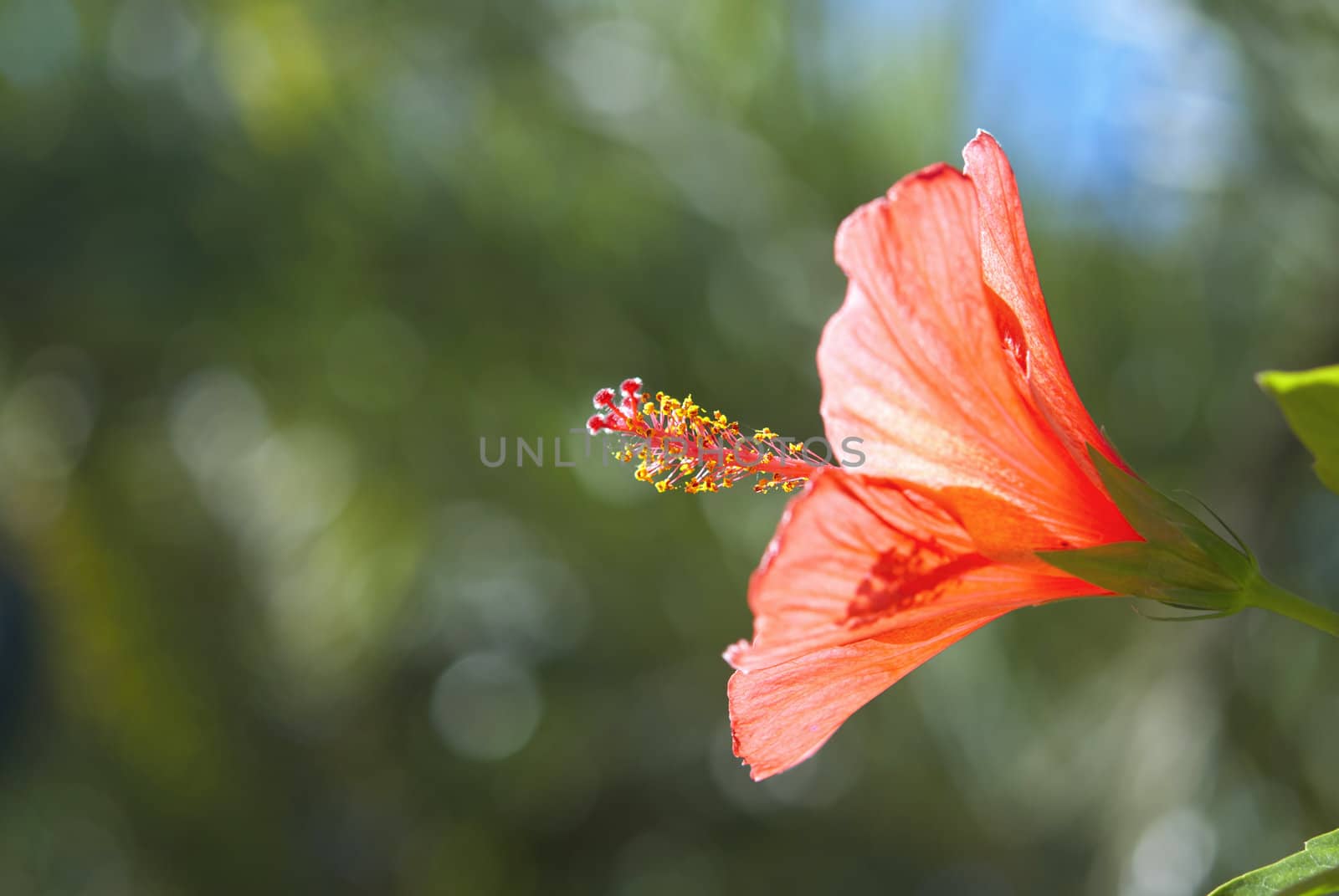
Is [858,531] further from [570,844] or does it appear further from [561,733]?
[570,844]

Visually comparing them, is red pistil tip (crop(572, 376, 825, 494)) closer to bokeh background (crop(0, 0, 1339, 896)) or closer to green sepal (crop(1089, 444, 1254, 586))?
green sepal (crop(1089, 444, 1254, 586))

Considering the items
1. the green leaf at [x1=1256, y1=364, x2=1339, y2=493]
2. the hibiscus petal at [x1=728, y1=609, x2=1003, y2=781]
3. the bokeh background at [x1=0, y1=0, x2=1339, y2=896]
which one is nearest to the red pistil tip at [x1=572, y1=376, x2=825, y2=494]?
the hibiscus petal at [x1=728, y1=609, x2=1003, y2=781]

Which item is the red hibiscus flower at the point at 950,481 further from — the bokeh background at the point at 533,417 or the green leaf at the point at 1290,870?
the bokeh background at the point at 533,417

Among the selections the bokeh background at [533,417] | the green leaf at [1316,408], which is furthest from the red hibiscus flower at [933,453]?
the bokeh background at [533,417]

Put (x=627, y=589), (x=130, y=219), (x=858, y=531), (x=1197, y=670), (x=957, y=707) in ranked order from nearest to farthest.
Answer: (x=858, y=531) < (x=1197, y=670) < (x=130, y=219) < (x=957, y=707) < (x=627, y=589)

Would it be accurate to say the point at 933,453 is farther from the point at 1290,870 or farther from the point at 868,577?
the point at 1290,870

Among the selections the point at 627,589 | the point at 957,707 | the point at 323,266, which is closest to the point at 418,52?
the point at 323,266
